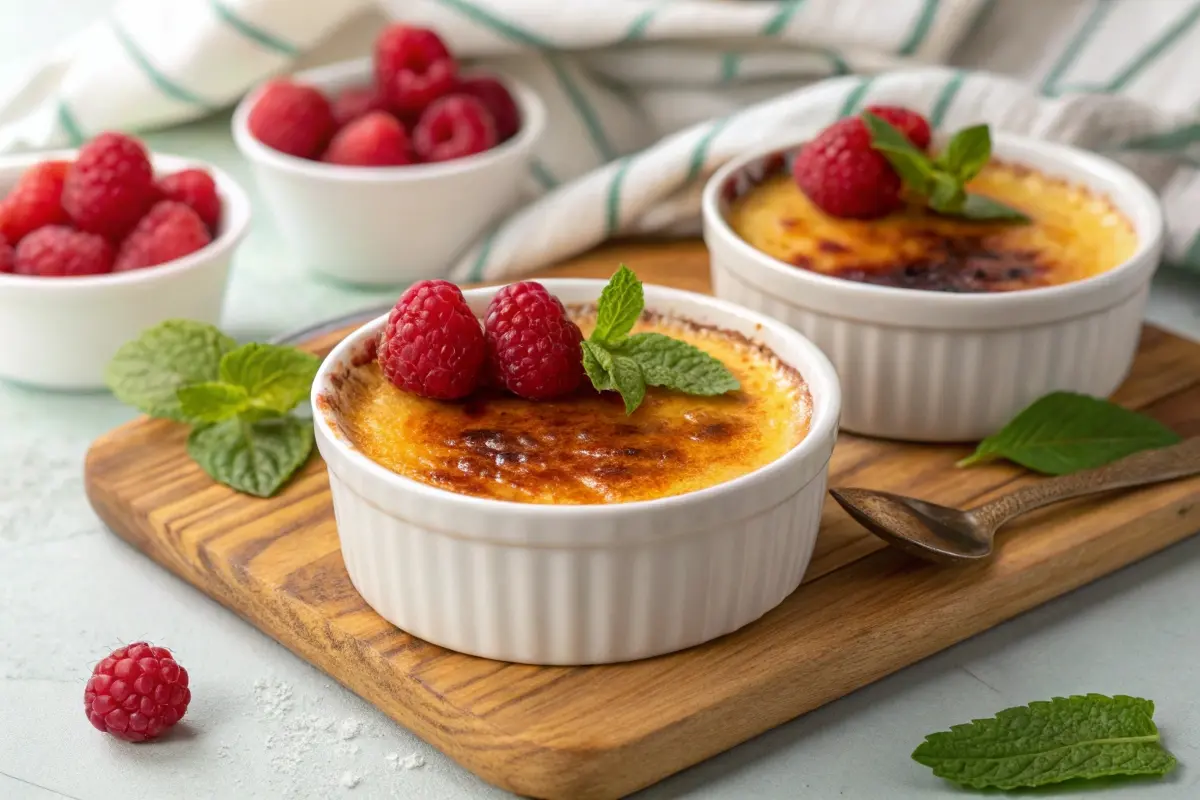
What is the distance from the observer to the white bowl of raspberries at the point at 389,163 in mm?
2521

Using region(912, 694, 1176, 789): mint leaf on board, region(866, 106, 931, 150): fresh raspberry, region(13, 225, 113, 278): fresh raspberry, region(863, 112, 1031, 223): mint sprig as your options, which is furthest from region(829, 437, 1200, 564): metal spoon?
region(13, 225, 113, 278): fresh raspberry

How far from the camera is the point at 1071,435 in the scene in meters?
2.01

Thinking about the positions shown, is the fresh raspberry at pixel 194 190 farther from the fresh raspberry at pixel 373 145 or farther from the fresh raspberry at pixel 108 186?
the fresh raspberry at pixel 373 145

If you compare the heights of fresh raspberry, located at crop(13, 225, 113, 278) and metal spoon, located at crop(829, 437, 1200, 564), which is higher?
metal spoon, located at crop(829, 437, 1200, 564)

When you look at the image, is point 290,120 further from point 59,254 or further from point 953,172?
point 953,172

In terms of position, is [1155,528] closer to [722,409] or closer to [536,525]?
[722,409]

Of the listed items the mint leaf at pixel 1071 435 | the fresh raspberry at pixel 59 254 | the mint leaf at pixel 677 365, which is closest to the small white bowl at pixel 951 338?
the mint leaf at pixel 1071 435

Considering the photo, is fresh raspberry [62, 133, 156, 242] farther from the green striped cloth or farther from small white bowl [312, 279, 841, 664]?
small white bowl [312, 279, 841, 664]

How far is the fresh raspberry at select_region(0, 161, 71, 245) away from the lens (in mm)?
2250

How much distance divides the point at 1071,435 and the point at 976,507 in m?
0.20

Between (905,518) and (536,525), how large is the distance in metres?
0.48

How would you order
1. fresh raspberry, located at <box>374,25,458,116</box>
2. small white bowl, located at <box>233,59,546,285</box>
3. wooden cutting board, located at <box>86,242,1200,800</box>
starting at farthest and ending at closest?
fresh raspberry, located at <box>374,25,458,116</box>
small white bowl, located at <box>233,59,546,285</box>
wooden cutting board, located at <box>86,242,1200,800</box>

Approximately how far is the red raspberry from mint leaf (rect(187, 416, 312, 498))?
0.94 ft

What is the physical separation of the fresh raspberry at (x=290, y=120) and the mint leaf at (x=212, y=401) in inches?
26.7
